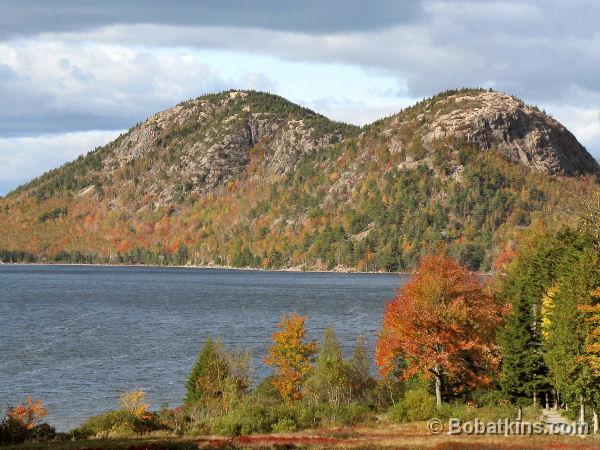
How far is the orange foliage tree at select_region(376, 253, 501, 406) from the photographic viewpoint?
2547 inches

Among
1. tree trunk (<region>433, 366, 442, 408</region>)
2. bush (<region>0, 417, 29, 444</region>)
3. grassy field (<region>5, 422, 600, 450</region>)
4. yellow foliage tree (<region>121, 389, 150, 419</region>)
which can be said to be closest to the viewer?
grassy field (<region>5, 422, 600, 450</region>)

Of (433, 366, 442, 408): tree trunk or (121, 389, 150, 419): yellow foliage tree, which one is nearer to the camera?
(121, 389, 150, 419): yellow foliage tree

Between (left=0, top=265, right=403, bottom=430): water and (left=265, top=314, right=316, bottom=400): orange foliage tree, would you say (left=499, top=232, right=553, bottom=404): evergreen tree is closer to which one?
(left=265, top=314, right=316, bottom=400): orange foliage tree

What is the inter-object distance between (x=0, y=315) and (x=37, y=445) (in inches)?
4822

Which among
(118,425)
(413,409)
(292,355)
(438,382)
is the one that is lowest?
(118,425)

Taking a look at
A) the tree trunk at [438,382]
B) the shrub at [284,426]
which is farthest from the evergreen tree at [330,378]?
the shrub at [284,426]

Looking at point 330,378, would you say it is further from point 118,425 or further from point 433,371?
point 118,425

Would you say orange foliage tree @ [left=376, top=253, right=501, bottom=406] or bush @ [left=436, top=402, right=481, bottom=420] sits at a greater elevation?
orange foliage tree @ [left=376, top=253, right=501, bottom=406]

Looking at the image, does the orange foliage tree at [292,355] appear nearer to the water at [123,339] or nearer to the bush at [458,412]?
the water at [123,339]

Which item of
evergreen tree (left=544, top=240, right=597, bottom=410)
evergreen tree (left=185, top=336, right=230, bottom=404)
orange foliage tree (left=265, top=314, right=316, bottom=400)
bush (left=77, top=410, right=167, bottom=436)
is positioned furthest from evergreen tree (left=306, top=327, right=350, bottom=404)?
evergreen tree (left=544, top=240, right=597, bottom=410)

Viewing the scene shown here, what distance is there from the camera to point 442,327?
216ft

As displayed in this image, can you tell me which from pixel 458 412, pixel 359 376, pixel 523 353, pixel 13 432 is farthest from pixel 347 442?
pixel 359 376

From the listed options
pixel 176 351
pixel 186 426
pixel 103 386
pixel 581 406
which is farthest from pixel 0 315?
pixel 581 406

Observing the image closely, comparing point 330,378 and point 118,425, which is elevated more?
point 330,378
